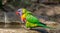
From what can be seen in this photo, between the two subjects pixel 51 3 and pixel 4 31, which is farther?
pixel 51 3

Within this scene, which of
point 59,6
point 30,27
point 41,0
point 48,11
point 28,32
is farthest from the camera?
point 41,0

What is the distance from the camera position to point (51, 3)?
923 centimetres

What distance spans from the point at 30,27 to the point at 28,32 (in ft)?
1.08

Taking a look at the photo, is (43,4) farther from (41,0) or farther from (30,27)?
(30,27)

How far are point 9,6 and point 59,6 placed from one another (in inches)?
84.4

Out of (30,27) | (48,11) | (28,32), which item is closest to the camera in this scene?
(28,32)

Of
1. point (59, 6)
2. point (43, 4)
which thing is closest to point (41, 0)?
point (43, 4)

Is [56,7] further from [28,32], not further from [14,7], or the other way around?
[28,32]

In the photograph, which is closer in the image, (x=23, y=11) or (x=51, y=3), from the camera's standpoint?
(x=23, y=11)

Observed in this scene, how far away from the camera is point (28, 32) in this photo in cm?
454

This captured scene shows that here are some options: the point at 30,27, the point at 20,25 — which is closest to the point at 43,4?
the point at 20,25

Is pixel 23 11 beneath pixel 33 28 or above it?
above

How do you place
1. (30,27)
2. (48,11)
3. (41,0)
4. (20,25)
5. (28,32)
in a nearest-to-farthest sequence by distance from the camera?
1. (28,32)
2. (30,27)
3. (20,25)
4. (48,11)
5. (41,0)

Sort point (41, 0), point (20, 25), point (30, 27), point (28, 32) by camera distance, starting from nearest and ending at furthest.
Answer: point (28, 32), point (30, 27), point (20, 25), point (41, 0)
